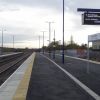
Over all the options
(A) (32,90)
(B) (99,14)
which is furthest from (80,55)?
(A) (32,90)

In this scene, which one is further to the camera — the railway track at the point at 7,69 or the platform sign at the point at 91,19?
the railway track at the point at 7,69

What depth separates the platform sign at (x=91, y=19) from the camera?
80.6ft

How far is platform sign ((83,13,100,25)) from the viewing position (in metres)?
24.6

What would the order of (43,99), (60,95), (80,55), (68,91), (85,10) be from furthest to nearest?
(80,55), (85,10), (68,91), (60,95), (43,99)

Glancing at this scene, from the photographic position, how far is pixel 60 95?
13844 millimetres

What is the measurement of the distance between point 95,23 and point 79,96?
11841 millimetres

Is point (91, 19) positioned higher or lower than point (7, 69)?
higher

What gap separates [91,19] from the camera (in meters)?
24.7

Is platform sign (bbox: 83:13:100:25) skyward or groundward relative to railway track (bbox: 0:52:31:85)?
skyward

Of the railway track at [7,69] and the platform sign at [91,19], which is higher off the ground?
the platform sign at [91,19]

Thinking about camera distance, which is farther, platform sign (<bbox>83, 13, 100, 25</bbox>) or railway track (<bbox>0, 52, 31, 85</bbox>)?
railway track (<bbox>0, 52, 31, 85</bbox>)

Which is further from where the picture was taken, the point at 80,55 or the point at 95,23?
the point at 80,55

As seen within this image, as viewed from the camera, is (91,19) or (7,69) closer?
(91,19)

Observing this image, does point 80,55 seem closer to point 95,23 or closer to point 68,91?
point 95,23
